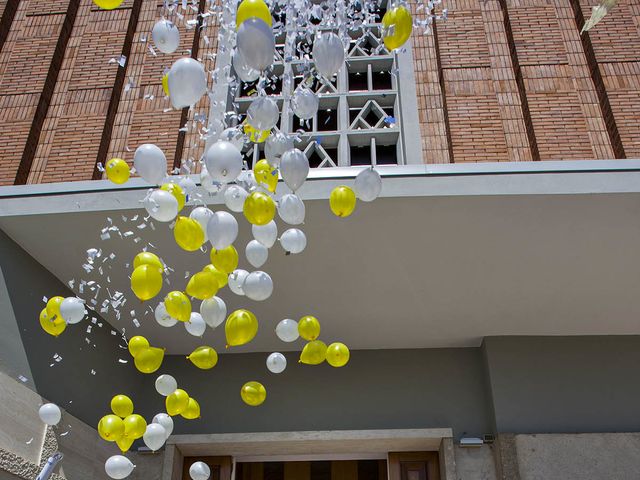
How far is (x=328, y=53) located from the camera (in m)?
2.71

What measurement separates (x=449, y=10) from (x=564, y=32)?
37.4 inches

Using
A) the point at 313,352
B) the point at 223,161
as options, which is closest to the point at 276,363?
the point at 313,352

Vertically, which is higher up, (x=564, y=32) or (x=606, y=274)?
(x=564, y=32)

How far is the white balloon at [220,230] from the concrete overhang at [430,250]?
138 centimetres

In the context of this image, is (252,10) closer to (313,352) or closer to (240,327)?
(240,327)

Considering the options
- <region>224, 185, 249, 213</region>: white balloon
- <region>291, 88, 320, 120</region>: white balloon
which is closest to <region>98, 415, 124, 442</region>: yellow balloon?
<region>224, 185, 249, 213</region>: white balloon

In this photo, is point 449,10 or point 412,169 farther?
point 449,10

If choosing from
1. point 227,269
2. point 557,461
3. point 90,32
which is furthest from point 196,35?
point 557,461

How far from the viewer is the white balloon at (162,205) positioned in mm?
3060

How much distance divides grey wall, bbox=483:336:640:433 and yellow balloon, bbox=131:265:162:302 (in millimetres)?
3557

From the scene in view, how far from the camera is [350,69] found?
19.4ft

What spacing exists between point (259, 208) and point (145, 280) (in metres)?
0.60

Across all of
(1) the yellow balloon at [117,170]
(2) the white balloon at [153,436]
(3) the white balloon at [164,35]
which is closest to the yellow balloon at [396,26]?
(3) the white balloon at [164,35]

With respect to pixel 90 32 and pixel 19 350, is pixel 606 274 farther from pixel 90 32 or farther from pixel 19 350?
pixel 90 32
